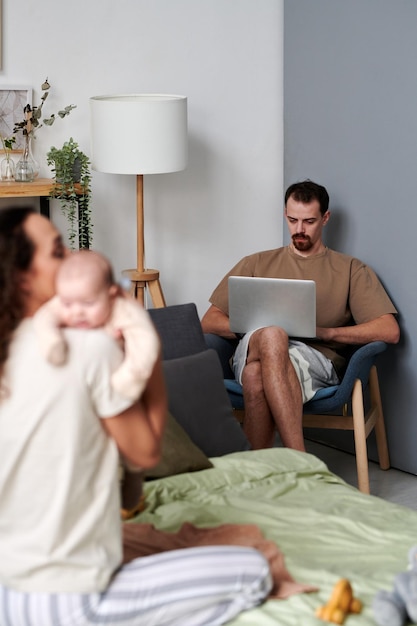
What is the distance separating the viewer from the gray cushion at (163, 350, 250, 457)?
318 cm

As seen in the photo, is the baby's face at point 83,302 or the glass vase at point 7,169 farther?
the glass vase at point 7,169

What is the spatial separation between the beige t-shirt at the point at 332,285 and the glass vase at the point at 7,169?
3.22ft

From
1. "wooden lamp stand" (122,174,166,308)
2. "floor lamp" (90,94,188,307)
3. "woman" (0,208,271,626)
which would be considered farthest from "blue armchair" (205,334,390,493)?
"woman" (0,208,271,626)

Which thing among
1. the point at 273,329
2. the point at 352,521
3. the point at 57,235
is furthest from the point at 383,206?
the point at 57,235

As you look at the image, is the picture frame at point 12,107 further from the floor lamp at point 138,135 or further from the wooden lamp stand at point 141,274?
the wooden lamp stand at point 141,274

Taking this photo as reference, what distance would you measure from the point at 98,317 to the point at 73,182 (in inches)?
96.0

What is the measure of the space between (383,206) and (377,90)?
479 mm

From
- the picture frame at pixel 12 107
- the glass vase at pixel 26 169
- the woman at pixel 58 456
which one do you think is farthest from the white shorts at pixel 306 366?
the woman at pixel 58 456

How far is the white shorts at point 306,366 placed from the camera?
3871 mm

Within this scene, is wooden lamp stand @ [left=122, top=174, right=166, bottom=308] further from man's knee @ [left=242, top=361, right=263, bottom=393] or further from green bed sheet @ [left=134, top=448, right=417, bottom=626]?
green bed sheet @ [left=134, top=448, right=417, bottom=626]

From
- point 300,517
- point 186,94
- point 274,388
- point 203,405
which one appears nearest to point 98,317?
point 300,517

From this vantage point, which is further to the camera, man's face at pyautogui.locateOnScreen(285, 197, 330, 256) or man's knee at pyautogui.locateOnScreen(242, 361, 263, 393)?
man's face at pyautogui.locateOnScreen(285, 197, 330, 256)

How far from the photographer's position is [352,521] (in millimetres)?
2658

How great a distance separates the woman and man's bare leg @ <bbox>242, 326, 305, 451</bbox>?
1871mm
